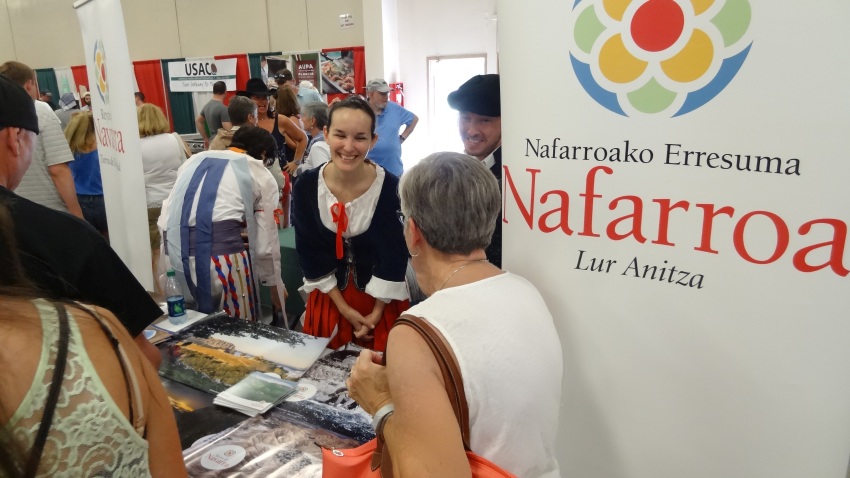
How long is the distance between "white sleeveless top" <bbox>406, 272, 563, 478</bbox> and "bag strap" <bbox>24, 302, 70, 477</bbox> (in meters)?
0.54

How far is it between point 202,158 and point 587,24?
201 cm

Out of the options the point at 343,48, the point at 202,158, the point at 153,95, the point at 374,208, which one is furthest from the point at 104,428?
the point at 153,95

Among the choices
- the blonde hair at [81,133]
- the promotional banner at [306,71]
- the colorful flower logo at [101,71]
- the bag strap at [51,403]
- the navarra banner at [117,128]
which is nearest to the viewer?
the bag strap at [51,403]

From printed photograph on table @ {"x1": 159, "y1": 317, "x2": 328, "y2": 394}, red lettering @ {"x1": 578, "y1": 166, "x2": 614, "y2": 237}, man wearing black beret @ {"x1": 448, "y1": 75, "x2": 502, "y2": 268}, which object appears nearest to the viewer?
red lettering @ {"x1": 578, "y1": 166, "x2": 614, "y2": 237}

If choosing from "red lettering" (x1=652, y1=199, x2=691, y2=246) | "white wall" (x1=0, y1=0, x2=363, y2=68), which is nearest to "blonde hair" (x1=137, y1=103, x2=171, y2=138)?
"red lettering" (x1=652, y1=199, x2=691, y2=246)

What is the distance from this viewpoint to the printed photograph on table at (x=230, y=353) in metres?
1.67

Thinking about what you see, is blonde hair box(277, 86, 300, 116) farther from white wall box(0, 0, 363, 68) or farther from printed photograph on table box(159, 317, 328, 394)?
printed photograph on table box(159, 317, 328, 394)

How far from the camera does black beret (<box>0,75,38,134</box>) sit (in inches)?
55.3

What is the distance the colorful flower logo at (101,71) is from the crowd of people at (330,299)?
0.50 metres

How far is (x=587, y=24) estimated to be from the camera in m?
1.12

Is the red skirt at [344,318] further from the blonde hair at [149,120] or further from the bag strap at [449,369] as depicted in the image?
the blonde hair at [149,120]

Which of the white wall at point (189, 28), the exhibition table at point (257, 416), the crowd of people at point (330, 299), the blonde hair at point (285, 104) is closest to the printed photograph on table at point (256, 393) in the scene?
the exhibition table at point (257, 416)

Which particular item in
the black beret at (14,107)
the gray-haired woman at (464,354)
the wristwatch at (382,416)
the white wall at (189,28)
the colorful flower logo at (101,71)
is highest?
the white wall at (189,28)

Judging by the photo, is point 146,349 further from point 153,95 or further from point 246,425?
point 153,95
